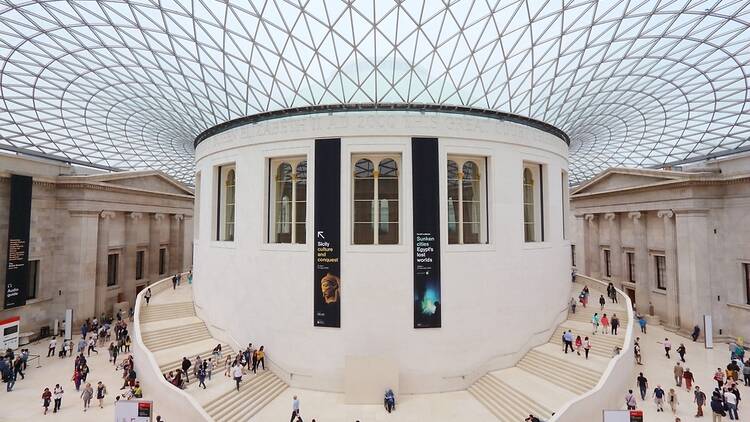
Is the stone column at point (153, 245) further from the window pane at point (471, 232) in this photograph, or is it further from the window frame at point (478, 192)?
the window pane at point (471, 232)

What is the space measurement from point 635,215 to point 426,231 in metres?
26.0

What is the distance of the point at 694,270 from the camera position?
27891 millimetres

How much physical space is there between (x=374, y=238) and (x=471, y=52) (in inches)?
500

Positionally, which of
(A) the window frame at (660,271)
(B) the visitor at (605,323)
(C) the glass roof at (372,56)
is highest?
(C) the glass roof at (372,56)

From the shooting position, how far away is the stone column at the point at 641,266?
32969mm

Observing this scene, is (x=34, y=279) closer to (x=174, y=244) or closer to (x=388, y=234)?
(x=174, y=244)

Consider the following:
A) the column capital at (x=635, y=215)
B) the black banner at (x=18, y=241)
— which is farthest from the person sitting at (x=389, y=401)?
the column capital at (x=635, y=215)

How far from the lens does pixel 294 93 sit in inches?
947

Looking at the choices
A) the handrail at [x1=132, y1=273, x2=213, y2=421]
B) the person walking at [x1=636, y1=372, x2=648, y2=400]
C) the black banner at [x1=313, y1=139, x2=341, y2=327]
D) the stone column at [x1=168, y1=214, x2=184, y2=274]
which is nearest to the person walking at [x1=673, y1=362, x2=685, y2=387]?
the person walking at [x1=636, y1=372, x2=648, y2=400]

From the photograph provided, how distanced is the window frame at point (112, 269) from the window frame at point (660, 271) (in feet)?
164

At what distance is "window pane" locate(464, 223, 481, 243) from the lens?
20.9 metres

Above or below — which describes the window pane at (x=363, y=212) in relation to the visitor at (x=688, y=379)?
above

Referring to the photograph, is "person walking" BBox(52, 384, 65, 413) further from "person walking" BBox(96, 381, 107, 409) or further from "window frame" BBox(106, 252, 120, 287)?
"window frame" BBox(106, 252, 120, 287)

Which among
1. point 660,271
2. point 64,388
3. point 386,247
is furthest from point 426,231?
point 660,271
